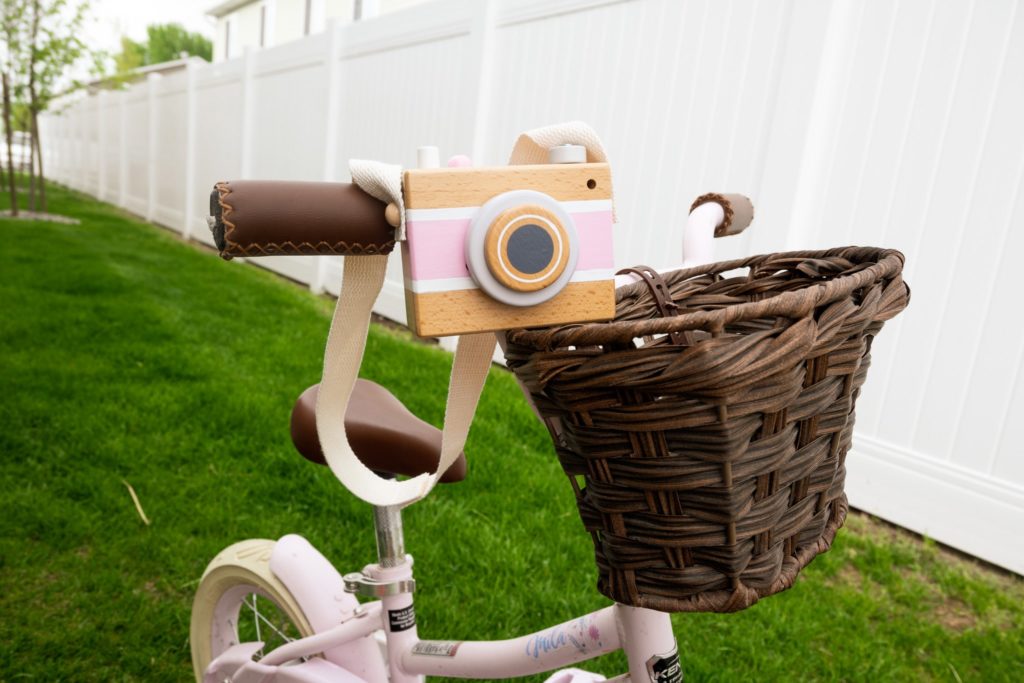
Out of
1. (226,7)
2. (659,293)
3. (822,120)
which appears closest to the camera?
(659,293)

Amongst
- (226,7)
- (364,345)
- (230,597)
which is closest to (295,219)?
(364,345)

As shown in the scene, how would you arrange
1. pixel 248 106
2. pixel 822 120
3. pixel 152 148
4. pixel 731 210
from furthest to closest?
pixel 152 148, pixel 248 106, pixel 822 120, pixel 731 210

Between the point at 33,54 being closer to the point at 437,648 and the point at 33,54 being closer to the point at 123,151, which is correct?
the point at 123,151

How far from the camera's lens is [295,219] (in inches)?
25.6

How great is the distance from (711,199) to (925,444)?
2051 mm

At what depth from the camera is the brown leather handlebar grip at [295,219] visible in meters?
0.63

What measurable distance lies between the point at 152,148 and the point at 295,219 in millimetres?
13113

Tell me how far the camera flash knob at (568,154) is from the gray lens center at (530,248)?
3.3 inches

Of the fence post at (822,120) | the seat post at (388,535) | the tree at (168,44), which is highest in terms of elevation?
the tree at (168,44)

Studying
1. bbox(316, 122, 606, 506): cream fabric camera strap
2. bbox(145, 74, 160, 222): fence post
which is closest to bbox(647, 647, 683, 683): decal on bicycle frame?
bbox(316, 122, 606, 506): cream fabric camera strap

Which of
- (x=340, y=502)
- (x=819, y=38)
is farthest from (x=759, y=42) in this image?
(x=340, y=502)

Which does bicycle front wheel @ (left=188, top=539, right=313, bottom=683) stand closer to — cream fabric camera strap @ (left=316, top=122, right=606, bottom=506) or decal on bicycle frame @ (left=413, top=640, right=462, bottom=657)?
decal on bicycle frame @ (left=413, top=640, right=462, bottom=657)

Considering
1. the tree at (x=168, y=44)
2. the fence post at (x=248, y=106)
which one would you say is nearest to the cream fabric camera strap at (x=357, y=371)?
the fence post at (x=248, y=106)

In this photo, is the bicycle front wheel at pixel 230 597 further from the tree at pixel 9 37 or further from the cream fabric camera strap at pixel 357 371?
the tree at pixel 9 37
